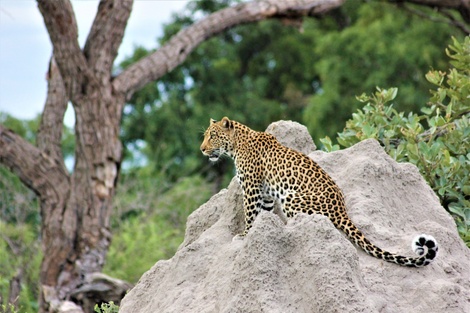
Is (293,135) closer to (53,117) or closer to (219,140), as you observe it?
(219,140)

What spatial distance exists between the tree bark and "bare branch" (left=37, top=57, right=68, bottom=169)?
0.02 m

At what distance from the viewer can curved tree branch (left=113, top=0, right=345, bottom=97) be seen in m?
14.1

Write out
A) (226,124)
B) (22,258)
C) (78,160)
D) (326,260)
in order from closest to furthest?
(326,260) → (226,124) → (78,160) → (22,258)

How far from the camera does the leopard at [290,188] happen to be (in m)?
5.92

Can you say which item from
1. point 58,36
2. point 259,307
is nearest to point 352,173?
point 259,307

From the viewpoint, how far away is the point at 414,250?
5.85 metres

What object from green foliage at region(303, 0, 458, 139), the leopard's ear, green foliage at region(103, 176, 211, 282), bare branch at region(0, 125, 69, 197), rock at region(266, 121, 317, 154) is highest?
the leopard's ear

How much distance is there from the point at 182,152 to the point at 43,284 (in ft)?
61.1

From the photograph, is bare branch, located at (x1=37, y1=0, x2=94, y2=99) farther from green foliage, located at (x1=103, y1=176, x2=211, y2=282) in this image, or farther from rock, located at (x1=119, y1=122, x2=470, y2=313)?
rock, located at (x1=119, y1=122, x2=470, y2=313)

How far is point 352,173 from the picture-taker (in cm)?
686

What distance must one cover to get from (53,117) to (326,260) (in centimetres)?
919

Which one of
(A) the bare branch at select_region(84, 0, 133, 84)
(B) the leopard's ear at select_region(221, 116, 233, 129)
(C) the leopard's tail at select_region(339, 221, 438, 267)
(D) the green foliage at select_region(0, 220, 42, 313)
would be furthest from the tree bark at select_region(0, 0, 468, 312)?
(C) the leopard's tail at select_region(339, 221, 438, 267)

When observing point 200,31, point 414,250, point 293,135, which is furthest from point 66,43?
point 414,250

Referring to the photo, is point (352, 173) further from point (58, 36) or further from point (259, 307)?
point (58, 36)
